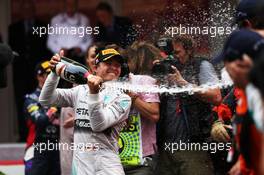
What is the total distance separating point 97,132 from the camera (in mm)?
6855

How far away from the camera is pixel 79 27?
9750mm

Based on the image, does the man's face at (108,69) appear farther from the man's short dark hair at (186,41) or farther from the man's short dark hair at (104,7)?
the man's short dark hair at (104,7)

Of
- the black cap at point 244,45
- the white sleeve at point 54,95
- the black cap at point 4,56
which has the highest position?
the black cap at point 244,45

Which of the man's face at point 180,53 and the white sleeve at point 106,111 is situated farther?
the man's face at point 180,53

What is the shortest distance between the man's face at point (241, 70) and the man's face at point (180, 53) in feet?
9.50

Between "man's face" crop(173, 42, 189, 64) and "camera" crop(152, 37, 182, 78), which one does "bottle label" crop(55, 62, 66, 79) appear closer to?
"camera" crop(152, 37, 182, 78)

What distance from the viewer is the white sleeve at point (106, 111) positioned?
655 cm

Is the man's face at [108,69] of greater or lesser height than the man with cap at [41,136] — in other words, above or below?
above

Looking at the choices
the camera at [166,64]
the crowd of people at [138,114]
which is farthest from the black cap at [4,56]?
the camera at [166,64]

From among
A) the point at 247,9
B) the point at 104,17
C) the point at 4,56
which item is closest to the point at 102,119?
the point at 4,56

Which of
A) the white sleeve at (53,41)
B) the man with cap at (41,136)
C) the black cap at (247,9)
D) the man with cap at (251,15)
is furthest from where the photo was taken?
the white sleeve at (53,41)

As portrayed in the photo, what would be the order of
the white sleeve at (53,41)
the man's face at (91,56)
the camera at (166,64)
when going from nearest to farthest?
the camera at (166,64) < the man's face at (91,56) < the white sleeve at (53,41)

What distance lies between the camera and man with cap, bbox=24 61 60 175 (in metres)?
9.24

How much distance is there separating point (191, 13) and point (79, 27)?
2137 millimetres
